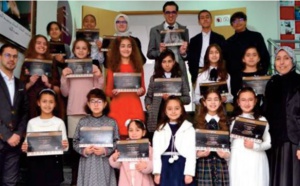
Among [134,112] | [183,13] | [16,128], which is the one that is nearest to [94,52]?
[134,112]

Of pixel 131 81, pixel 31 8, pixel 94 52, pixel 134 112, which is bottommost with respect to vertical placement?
pixel 134 112

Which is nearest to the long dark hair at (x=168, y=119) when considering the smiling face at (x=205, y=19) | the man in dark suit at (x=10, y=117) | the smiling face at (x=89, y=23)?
→ the man in dark suit at (x=10, y=117)

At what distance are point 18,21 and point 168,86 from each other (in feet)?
7.66

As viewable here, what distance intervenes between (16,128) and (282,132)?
92.3 inches

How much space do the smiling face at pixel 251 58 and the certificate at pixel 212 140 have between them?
1.24 meters

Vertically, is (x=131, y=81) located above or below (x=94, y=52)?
below

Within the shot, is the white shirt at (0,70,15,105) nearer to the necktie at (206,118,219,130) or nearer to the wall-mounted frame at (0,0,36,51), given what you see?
the wall-mounted frame at (0,0,36,51)

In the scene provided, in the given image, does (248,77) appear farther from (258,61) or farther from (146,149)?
(146,149)

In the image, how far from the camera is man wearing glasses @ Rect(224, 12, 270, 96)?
461 cm

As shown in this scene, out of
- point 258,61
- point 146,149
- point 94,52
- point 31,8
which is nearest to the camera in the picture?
point 146,149

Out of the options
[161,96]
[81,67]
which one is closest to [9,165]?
[81,67]

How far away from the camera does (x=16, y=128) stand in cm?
378

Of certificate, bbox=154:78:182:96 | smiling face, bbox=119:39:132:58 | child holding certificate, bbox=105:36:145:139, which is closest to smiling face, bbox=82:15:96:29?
child holding certificate, bbox=105:36:145:139

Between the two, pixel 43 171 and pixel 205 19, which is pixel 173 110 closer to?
pixel 43 171
